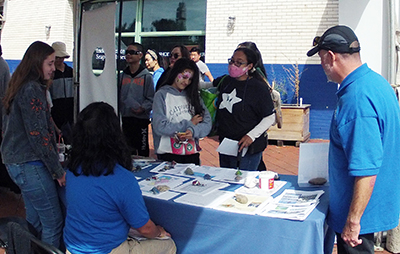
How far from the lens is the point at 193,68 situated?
3.29 metres

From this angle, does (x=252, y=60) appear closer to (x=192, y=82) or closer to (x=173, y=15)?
(x=192, y=82)

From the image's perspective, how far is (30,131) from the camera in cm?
243

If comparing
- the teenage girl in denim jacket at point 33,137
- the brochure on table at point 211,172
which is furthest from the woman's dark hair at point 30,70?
the brochure on table at point 211,172

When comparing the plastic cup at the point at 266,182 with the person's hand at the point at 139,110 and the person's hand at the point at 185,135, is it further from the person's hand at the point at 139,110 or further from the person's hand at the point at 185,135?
the person's hand at the point at 139,110

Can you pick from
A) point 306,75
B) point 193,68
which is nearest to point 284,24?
point 306,75

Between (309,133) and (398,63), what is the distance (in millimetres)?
4830

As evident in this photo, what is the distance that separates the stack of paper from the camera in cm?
200

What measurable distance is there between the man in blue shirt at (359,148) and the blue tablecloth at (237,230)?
6.2 inches

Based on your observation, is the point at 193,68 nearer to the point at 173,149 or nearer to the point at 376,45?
the point at 173,149

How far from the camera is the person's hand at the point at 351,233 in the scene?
73.1 inches

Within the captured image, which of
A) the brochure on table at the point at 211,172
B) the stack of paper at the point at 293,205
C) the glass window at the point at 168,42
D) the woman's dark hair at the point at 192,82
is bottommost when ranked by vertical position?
the stack of paper at the point at 293,205

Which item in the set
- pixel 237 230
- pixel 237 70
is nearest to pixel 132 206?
pixel 237 230

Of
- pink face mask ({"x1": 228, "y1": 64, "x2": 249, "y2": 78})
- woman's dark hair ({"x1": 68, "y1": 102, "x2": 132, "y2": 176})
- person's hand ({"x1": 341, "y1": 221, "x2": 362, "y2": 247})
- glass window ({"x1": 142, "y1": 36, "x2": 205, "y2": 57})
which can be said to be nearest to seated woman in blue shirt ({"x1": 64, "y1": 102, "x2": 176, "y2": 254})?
woman's dark hair ({"x1": 68, "y1": 102, "x2": 132, "y2": 176})

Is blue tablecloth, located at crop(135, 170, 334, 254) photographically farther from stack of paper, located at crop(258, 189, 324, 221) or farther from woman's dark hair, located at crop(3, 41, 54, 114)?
woman's dark hair, located at crop(3, 41, 54, 114)
